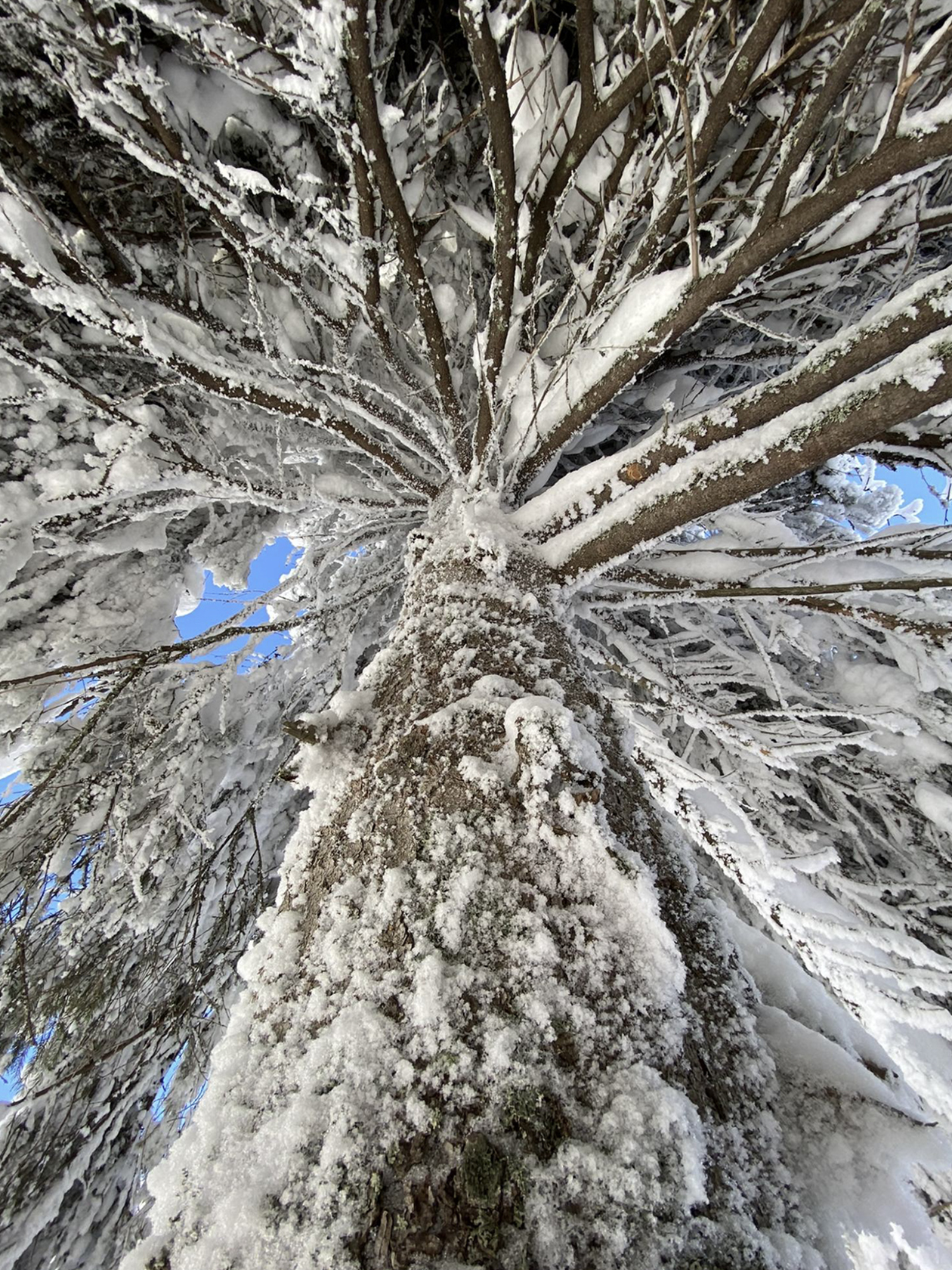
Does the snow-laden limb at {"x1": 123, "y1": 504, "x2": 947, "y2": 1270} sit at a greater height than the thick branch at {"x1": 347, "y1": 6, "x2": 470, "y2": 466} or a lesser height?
lesser

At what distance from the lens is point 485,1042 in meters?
0.84

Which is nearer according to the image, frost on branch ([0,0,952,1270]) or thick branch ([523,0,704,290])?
frost on branch ([0,0,952,1270])

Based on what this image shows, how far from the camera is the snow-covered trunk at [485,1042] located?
698 millimetres

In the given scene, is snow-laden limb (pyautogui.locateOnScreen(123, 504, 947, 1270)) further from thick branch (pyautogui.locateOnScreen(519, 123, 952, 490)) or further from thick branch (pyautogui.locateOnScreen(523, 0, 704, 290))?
thick branch (pyautogui.locateOnScreen(523, 0, 704, 290))

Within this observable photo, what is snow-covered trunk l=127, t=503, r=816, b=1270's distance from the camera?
2.29ft

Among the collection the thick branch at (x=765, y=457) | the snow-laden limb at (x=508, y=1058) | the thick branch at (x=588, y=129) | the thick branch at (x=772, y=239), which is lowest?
the snow-laden limb at (x=508, y=1058)

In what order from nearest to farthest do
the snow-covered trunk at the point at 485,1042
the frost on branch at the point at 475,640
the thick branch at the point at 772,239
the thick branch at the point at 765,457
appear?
the snow-covered trunk at the point at 485,1042
the frost on branch at the point at 475,640
the thick branch at the point at 765,457
the thick branch at the point at 772,239

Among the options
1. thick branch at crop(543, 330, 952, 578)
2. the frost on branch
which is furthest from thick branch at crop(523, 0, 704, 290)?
thick branch at crop(543, 330, 952, 578)

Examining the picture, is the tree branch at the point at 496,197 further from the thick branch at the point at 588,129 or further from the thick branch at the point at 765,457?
the thick branch at the point at 765,457

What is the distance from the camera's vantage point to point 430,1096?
791mm

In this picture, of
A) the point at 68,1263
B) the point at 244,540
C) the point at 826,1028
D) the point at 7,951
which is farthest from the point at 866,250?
the point at 68,1263

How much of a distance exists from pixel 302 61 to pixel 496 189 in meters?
0.59

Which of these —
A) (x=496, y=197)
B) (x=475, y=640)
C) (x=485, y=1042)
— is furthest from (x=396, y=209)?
(x=485, y=1042)

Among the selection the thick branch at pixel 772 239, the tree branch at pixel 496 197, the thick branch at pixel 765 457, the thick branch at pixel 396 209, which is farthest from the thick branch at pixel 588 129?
the thick branch at pixel 765 457
